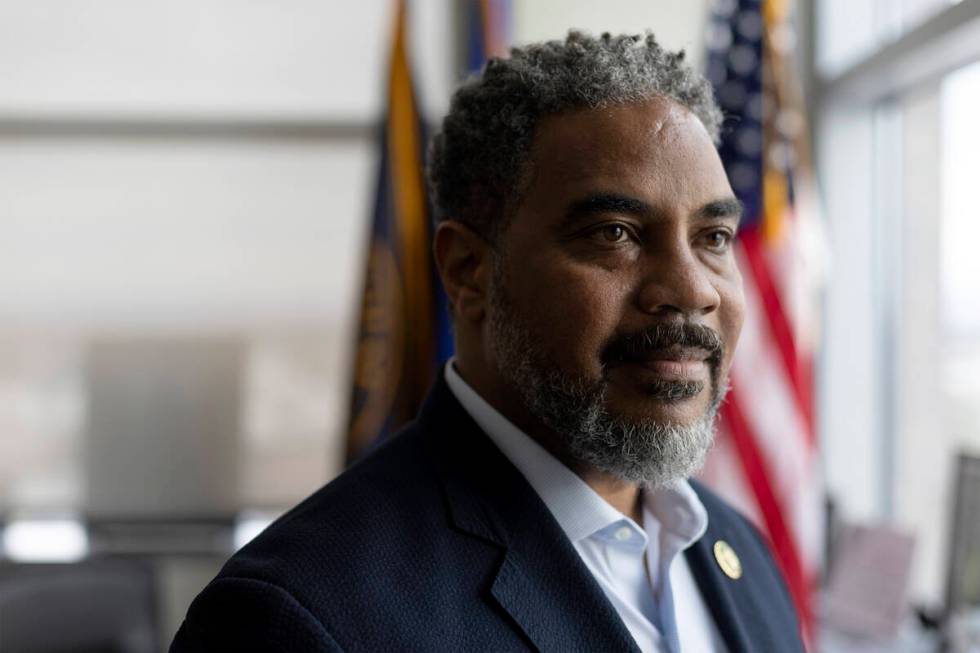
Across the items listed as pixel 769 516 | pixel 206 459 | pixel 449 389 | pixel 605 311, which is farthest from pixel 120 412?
pixel 605 311

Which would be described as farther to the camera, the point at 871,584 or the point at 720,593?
the point at 871,584

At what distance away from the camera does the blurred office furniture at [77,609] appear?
2.36 metres

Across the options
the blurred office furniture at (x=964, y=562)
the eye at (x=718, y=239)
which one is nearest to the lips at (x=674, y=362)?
the eye at (x=718, y=239)

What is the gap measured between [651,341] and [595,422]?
105 mm

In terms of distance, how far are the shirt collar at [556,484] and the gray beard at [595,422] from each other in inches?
1.2

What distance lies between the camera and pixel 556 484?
3.70 feet

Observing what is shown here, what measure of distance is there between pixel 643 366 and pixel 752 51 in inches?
73.1

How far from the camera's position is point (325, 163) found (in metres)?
3.48

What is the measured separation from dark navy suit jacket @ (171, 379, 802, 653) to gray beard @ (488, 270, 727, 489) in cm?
8

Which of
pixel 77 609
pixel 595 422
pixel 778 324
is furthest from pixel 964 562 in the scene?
pixel 77 609

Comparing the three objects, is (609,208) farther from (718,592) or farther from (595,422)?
(718,592)

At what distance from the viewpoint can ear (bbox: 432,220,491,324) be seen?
1.19m

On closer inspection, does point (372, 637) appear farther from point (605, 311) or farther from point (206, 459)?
point (206, 459)

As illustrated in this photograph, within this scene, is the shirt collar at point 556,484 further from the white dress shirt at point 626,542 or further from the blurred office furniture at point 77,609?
the blurred office furniture at point 77,609
